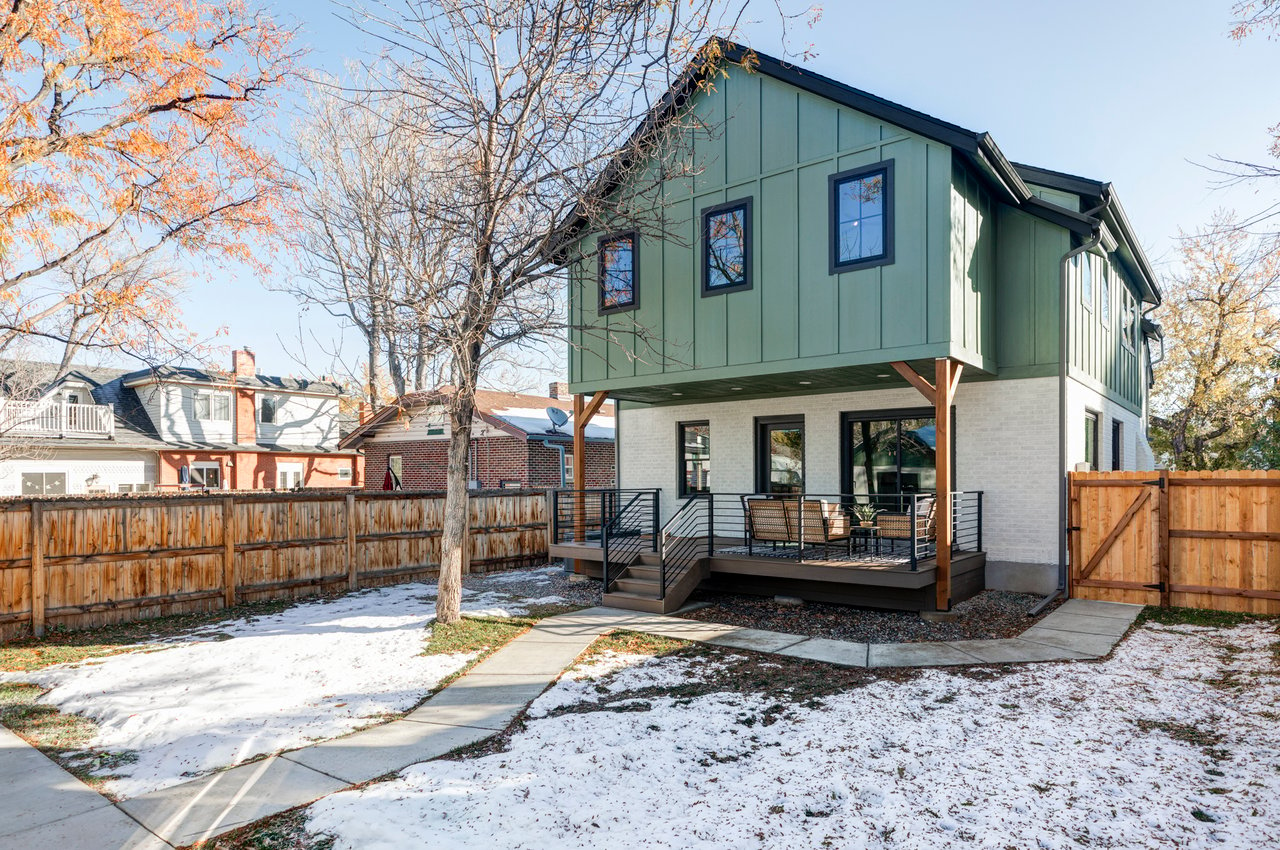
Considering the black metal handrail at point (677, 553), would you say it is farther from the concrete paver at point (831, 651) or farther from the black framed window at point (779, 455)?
the concrete paver at point (831, 651)

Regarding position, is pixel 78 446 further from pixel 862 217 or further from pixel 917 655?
pixel 917 655

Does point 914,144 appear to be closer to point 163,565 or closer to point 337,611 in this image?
point 337,611

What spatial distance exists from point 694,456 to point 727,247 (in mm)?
4383

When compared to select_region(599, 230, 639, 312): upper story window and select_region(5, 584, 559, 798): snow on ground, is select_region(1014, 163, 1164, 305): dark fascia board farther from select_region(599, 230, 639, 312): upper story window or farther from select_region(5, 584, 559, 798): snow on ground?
select_region(5, 584, 559, 798): snow on ground

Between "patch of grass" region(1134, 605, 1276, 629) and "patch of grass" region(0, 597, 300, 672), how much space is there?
11264mm

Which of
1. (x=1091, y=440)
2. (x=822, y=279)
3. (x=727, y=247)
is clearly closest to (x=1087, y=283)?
(x=1091, y=440)

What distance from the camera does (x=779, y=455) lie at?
1287cm

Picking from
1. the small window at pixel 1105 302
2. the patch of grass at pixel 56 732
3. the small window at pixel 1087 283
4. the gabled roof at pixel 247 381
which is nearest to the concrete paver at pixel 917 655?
the patch of grass at pixel 56 732

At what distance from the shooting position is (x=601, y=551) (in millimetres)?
10914

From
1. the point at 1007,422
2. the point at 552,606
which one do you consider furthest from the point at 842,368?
the point at 552,606

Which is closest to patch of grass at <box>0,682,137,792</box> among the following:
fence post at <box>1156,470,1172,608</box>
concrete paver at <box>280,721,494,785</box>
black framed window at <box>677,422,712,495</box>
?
concrete paver at <box>280,721,494,785</box>

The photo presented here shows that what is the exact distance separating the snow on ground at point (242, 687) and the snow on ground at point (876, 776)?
4.53ft

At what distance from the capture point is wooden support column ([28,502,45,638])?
841cm

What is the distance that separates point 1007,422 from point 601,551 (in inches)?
245
